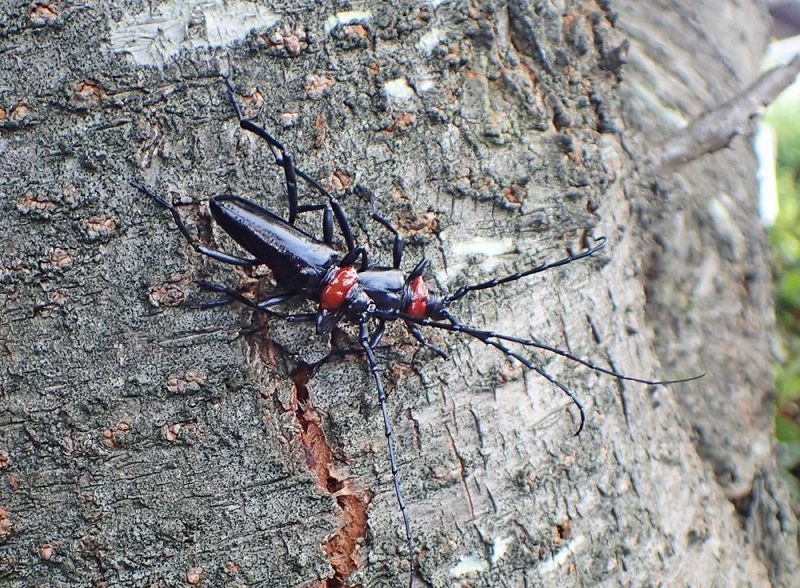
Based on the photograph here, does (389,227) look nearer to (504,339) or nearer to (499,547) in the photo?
(504,339)

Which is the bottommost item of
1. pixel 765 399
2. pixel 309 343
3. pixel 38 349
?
pixel 765 399

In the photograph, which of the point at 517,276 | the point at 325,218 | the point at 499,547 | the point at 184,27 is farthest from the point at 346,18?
the point at 499,547

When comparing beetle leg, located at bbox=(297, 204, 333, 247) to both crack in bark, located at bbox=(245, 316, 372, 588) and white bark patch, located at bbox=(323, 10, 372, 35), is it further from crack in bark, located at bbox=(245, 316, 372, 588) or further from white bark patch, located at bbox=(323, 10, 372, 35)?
white bark patch, located at bbox=(323, 10, 372, 35)

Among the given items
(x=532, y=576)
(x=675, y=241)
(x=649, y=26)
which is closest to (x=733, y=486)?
(x=675, y=241)

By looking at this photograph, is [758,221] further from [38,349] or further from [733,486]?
[38,349]

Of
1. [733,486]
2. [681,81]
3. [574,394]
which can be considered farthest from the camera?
[681,81]

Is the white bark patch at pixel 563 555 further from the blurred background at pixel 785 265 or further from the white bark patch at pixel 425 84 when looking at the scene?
the blurred background at pixel 785 265

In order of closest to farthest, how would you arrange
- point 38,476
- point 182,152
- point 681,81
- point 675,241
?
point 38,476 < point 182,152 < point 675,241 < point 681,81
